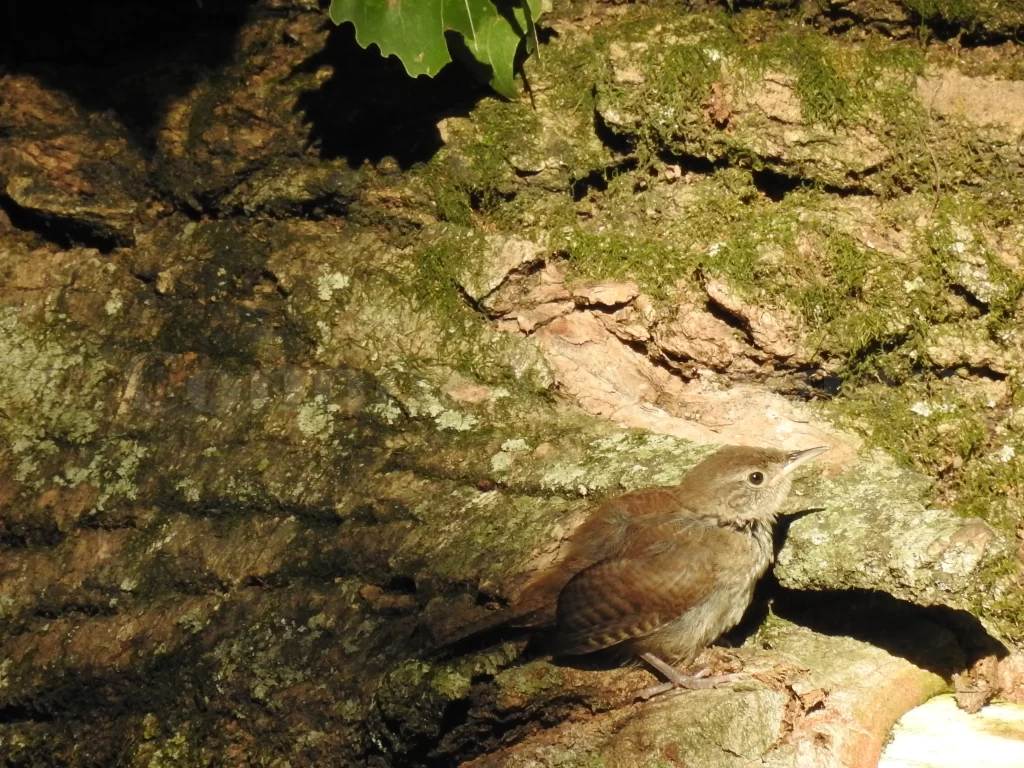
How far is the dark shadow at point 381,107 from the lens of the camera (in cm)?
374

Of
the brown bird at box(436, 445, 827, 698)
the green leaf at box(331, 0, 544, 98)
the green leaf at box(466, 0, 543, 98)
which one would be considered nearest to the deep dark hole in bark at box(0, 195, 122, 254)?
the green leaf at box(331, 0, 544, 98)

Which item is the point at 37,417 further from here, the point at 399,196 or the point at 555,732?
the point at 555,732

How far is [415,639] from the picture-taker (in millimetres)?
2783

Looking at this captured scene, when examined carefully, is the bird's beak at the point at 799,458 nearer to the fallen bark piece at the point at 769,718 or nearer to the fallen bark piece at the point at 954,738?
the fallen bark piece at the point at 769,718

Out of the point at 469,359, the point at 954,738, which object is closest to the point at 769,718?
the point at 954,738

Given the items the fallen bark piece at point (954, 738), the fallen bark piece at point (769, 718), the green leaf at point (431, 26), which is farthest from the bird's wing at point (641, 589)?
the green leaf at point (431, 26)

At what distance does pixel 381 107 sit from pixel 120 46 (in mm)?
1150

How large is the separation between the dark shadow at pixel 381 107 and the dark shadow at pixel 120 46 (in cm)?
49

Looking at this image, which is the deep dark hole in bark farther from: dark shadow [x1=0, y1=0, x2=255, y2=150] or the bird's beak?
the bird's beak

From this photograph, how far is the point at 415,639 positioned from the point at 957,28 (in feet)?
8.74

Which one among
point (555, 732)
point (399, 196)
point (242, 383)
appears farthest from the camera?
point (399, 196)

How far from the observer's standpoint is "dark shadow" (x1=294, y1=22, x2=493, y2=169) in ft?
12.3

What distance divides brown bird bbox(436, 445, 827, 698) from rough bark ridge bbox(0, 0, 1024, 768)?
12 centimetres

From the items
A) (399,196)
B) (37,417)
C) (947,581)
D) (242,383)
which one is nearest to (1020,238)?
(947,581)
